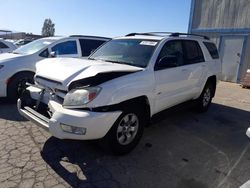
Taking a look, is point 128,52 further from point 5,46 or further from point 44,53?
point 5,46

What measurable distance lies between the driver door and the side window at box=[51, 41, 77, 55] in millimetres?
3626

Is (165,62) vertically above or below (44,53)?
above

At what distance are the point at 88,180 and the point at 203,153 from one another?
76.9 inches

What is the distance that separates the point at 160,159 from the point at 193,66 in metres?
2.31

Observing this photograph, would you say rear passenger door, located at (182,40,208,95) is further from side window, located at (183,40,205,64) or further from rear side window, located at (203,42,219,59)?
rear side window, located at (203,42,219,59)

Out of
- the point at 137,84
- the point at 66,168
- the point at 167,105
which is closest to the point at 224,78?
the point at 167,105

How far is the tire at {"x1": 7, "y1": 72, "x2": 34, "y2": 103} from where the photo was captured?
18.9 feet

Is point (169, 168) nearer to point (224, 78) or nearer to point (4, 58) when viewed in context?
point (4, 58)

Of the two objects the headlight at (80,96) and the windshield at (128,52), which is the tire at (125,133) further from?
the windshield at (128,52)

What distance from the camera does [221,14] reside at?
42.5 feet

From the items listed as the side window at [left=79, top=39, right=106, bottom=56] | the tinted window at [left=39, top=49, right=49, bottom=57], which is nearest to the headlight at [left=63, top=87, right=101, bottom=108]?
the tinted window at [left=39, top=49, right=49, bottom=57]

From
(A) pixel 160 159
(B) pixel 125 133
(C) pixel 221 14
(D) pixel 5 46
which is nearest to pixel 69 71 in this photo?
(B) pixel 125 133

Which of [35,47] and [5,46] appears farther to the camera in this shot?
[5,46]

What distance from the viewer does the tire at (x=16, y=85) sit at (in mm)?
5770
